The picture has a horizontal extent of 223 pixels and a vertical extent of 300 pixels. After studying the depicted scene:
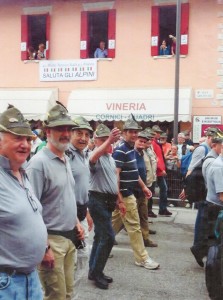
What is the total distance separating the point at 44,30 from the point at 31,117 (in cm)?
358

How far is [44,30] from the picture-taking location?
686 inches

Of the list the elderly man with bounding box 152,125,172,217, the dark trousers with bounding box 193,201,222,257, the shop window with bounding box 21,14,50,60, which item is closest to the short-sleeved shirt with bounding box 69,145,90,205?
the dark trousers with bounding box 193,201,222,257

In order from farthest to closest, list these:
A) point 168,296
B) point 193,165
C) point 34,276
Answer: point 193,165 < point 168,296 < point 34,276

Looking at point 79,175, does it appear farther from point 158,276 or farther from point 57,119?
point 158,276

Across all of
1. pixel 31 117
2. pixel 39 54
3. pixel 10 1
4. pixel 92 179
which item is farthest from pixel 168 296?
pixel 10 1

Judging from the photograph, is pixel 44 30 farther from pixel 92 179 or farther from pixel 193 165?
pixel 92 179

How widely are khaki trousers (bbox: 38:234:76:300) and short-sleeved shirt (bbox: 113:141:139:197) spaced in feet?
7.35

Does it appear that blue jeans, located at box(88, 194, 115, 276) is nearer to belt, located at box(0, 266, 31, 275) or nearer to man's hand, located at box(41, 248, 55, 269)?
man's hand, located at box(41, 248, 55, 269)

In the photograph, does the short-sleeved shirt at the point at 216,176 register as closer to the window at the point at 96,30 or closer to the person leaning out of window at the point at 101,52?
the person leaning out of window at the point at 101,52

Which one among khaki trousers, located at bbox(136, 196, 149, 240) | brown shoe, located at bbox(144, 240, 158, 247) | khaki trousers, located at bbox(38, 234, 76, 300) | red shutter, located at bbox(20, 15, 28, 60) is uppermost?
red shutter, located at bbox(20, 15, 28, 60)

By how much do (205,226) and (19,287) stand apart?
3555 mm

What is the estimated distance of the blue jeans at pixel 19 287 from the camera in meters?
2.55

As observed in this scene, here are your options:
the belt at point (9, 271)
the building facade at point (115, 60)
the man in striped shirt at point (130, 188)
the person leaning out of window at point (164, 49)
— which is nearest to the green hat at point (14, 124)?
the belt at point (9, 271)

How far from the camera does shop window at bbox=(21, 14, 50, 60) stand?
1730 centimetres
